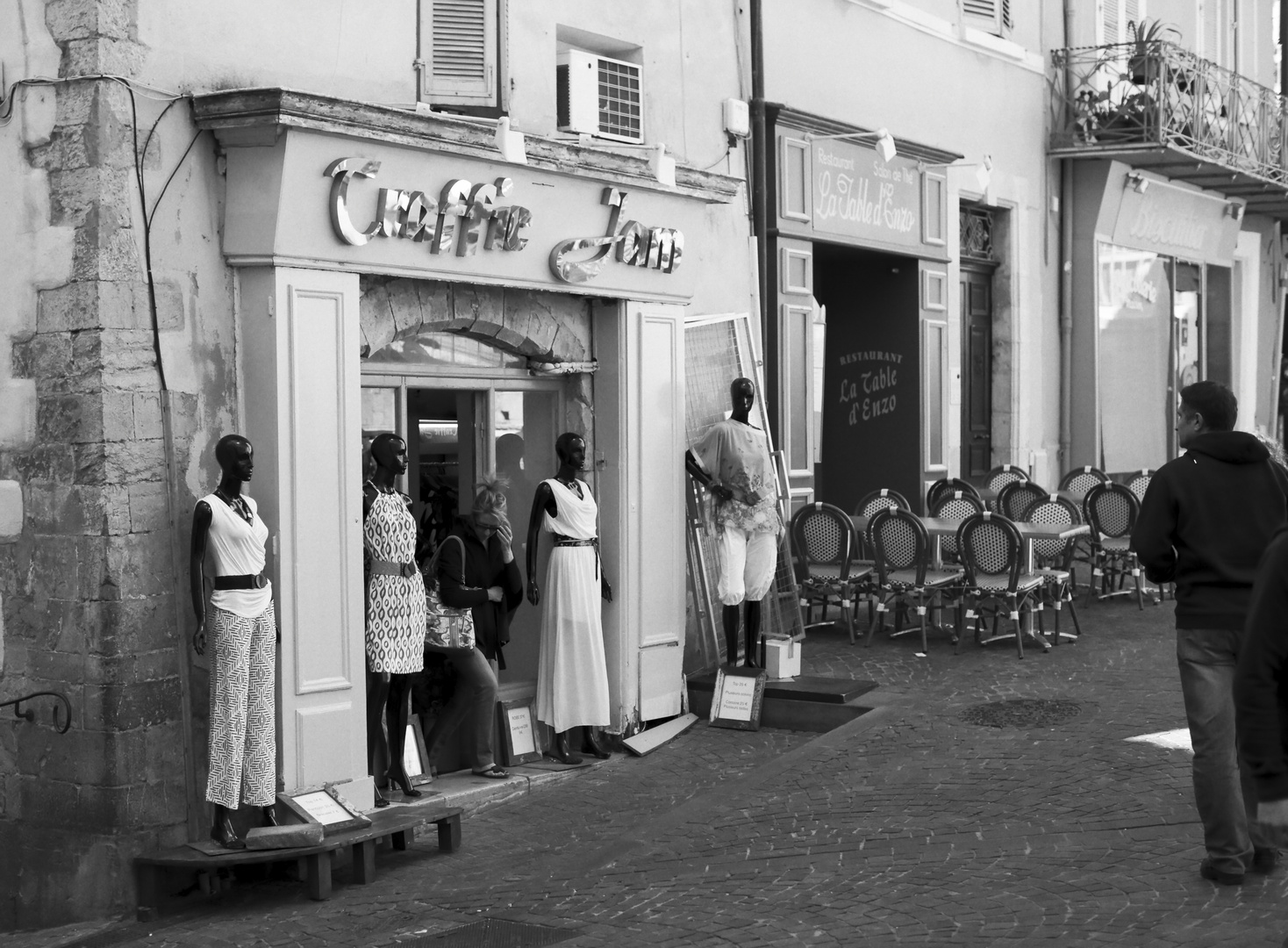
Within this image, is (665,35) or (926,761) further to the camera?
(665,35)

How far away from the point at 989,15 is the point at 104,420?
11.0 meters

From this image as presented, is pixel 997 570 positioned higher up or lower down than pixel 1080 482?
lower down

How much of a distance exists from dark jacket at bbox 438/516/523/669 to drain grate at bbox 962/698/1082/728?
2688mm

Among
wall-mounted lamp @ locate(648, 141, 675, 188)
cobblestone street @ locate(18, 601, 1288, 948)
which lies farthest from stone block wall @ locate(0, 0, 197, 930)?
wall-mounted lamp @ locate(648, 141, 675, 188)

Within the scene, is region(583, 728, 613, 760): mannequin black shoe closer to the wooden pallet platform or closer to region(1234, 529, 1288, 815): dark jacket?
the wooden pallet platform

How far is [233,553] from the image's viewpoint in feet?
24.2

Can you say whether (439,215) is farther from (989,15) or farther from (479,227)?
(989,15)

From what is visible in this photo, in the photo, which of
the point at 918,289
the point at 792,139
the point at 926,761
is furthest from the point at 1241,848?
the point at 918,289

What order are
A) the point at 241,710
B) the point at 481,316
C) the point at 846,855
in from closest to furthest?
the point at 846,855
the point at 241,710
the point at 481,316

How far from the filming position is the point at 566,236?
31.4 feet

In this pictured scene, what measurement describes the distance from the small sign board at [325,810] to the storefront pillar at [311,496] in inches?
7.3

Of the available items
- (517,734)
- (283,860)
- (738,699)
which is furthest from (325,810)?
(738,699)

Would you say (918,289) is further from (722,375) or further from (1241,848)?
(1241,848)

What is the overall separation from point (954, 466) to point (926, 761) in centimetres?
729
